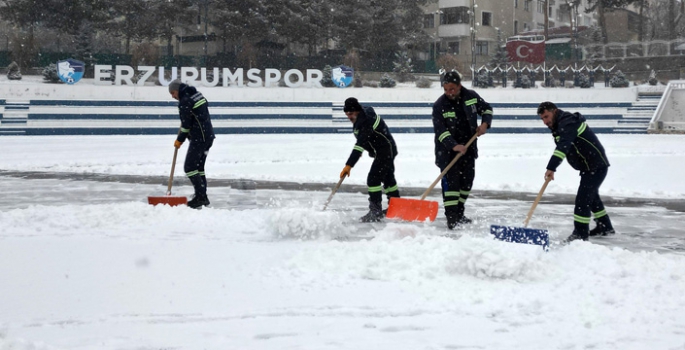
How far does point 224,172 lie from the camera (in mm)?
14234

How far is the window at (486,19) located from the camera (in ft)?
181

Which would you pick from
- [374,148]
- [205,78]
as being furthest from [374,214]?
[205,78]

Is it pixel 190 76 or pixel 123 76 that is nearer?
pixel 123 76

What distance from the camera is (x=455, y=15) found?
5472 centimetres

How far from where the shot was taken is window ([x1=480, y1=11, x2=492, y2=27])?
55.3m

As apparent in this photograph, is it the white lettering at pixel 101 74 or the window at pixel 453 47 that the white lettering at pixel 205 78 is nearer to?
the white lettering at pixel 101 74

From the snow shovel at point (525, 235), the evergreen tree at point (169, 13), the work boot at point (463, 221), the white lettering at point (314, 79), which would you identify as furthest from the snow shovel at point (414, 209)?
the evergreen tree at point (169, 13)

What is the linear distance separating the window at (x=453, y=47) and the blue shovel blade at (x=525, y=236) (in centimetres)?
5134

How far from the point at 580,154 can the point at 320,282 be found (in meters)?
3.31

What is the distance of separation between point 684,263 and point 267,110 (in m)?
24.8

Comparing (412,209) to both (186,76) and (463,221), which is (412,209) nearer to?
(463,221)

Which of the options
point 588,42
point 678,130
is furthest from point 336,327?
point 588,42

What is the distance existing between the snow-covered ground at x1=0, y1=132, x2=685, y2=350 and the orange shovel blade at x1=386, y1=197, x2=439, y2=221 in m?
0.14

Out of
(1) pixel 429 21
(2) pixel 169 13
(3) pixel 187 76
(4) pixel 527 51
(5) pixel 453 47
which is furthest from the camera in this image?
(1) pixel 429 21
